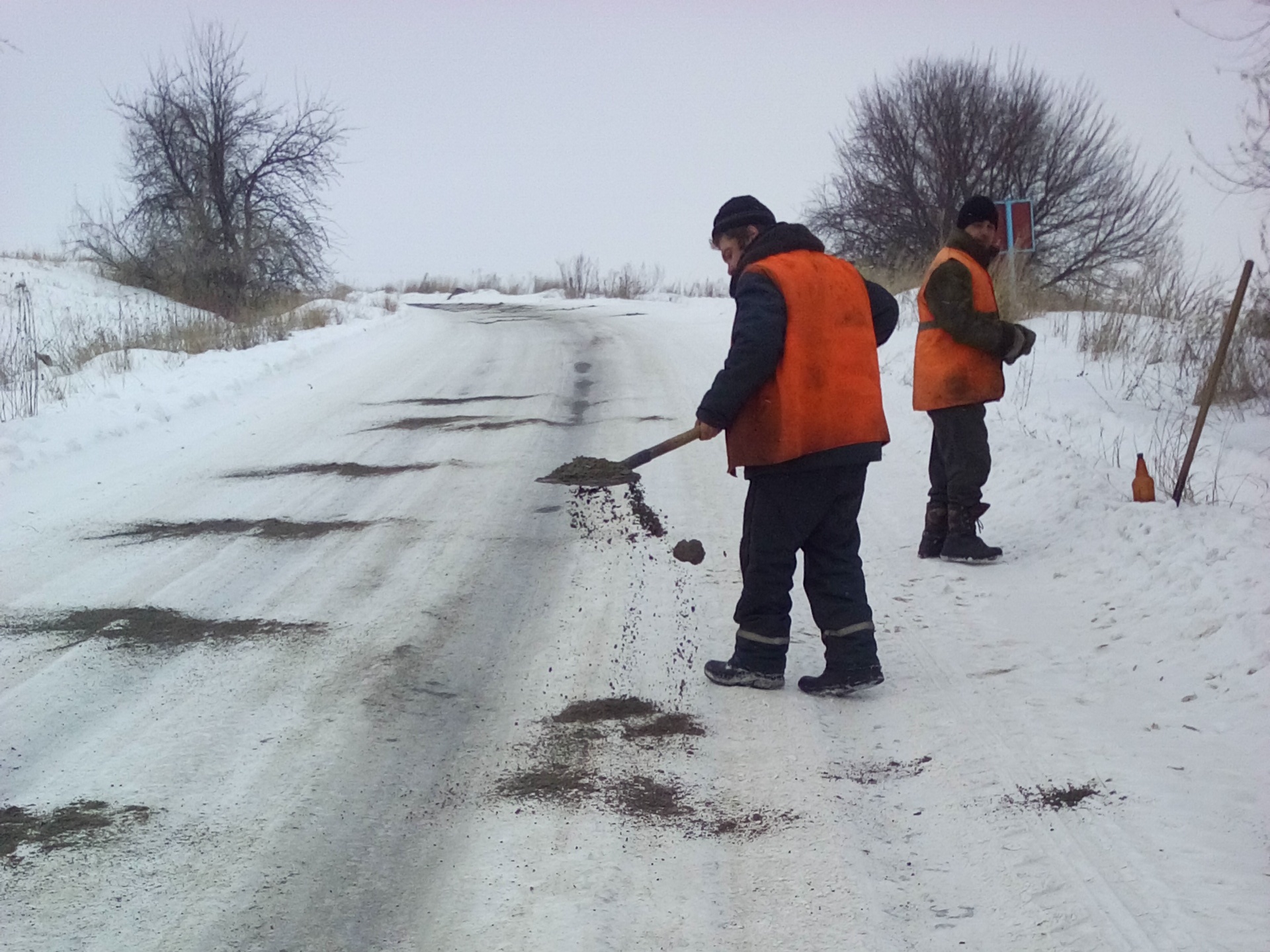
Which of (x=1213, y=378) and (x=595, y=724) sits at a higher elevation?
(x=1213, y=378)

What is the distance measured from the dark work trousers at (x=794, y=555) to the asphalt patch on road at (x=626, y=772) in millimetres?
535

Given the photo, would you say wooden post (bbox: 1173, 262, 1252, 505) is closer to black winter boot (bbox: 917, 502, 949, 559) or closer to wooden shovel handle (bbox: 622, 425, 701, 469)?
black winter boot (bbox: 917, 502, 949, 559)

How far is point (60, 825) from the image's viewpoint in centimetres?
332

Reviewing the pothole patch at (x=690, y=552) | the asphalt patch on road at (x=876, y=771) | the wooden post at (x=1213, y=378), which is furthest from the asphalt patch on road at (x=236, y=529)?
the wooden post at (x=1213, y=378)

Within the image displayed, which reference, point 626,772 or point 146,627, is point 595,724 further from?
point 146,627

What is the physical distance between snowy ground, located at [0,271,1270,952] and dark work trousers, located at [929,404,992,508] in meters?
0.43

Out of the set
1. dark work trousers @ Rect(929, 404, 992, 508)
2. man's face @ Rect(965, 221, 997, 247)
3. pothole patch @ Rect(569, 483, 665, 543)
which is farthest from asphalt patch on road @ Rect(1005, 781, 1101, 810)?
man's face @ Rect(965, 221, 997, 247)

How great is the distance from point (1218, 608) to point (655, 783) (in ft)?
8.71

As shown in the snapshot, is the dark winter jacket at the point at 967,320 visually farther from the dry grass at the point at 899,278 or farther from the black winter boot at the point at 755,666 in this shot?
the dry grass at the point at 899,278

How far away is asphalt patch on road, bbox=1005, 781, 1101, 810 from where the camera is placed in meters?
3.43

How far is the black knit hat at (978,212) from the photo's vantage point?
245 inches

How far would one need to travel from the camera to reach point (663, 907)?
2.94 m

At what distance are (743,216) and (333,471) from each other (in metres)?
4.45

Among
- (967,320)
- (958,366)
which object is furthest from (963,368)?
(967,320)
